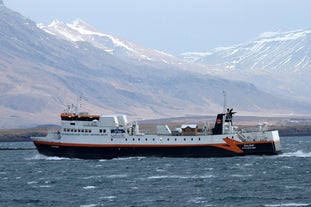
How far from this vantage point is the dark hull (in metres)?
110

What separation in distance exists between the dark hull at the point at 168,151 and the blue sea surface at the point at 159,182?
3.98 ft

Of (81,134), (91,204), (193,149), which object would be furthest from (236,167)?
(91,204)

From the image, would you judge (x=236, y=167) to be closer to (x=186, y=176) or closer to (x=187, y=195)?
(x=186, y=176)

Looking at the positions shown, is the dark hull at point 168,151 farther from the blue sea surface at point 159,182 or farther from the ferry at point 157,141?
the blue sea surface at point 159,182

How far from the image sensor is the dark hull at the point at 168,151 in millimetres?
109938

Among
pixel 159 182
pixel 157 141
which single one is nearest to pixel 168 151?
pixel 157 141

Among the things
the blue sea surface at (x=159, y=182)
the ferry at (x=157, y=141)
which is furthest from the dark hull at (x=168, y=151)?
the blue sea surface at (x=159, y=182)

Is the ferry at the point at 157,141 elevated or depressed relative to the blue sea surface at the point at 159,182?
elevated

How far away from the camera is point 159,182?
8169 cm

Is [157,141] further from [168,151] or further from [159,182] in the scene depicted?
[159,182]

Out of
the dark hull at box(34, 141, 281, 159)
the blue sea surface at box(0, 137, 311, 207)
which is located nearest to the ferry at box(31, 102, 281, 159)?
the dark hull at box(34, 141, 281, 159)

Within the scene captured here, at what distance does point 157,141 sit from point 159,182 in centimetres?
2915

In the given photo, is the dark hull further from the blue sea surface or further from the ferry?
the blue sea surface

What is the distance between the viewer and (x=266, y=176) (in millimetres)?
85000
